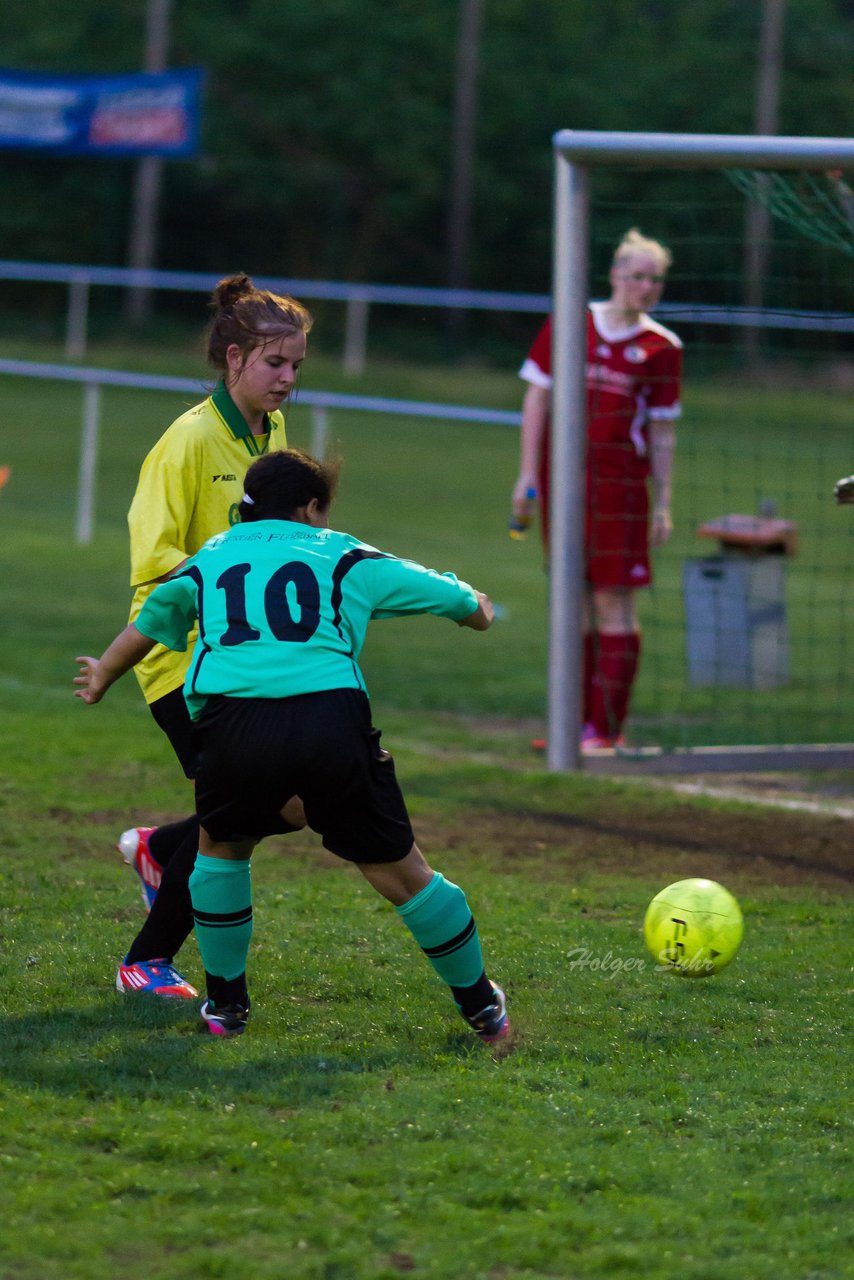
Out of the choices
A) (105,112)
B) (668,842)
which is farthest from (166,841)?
(105,112)

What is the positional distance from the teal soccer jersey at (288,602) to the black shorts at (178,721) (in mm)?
339

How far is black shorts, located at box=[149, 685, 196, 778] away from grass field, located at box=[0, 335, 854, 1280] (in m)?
0.62

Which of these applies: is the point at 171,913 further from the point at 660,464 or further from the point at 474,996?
the point at 660,464

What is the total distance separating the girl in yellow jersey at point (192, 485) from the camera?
4.45m

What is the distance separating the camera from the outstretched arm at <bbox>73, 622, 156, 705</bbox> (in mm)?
4211

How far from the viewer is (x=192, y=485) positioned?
177 inches

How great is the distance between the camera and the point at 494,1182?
11.2 feet

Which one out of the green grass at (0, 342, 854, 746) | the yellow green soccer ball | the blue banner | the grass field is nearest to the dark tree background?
the blue banner

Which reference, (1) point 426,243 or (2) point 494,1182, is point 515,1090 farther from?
(1) point 426,243

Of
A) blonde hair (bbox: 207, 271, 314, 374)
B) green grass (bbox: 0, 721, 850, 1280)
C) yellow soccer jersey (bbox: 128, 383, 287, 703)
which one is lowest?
green grass (bbox: 0, 721, 850, 1280)

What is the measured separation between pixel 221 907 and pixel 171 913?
0.39 metres

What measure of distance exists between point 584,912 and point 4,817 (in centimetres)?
213

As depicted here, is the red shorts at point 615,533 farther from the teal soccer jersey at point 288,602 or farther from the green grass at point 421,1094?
the teal soccer jersey at point 288,602

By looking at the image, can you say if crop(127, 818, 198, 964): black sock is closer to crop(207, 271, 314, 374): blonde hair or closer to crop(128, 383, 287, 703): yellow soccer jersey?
crop(128, 383, 287, 703): yellow soccer jersey
